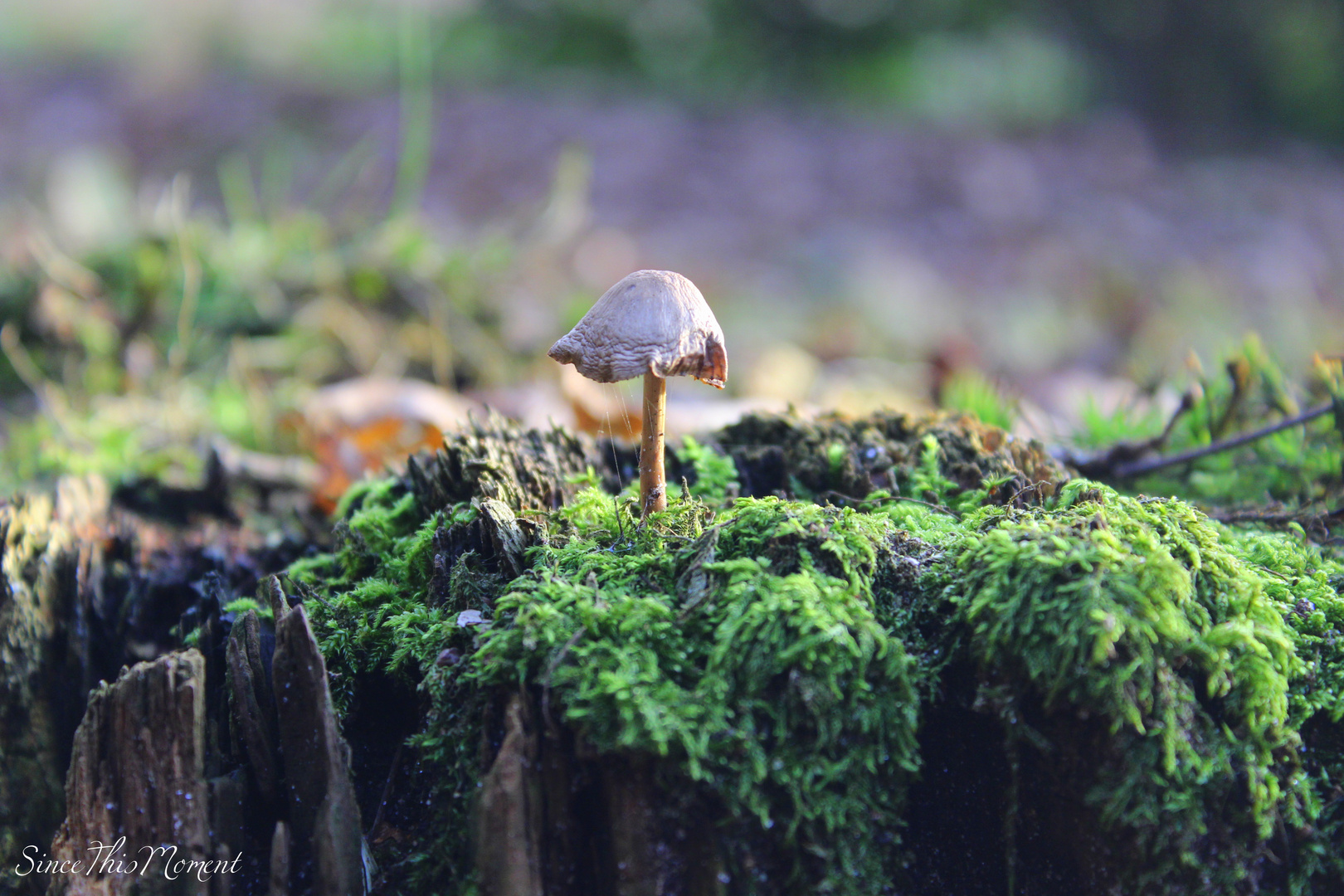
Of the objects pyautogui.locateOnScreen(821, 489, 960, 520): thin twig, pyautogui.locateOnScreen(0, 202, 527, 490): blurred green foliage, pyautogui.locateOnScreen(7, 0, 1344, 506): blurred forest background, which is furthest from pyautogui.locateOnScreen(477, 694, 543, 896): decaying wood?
pyautogui.locateOnScreen(0, 202, 527, 490): blurred green foliage

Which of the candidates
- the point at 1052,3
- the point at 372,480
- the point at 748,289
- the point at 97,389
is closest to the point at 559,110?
the point at 748,289

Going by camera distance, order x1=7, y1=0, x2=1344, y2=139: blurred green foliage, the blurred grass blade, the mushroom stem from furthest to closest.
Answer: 1. x1=7, y1=0, x2=1344, y2=139: blurred green foliage
2. the blurred grass blade
3. the mushroom stem

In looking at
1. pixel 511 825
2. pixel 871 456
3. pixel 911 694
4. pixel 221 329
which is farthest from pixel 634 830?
pixel 221 329

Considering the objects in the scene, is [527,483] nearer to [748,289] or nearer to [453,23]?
[748,289]

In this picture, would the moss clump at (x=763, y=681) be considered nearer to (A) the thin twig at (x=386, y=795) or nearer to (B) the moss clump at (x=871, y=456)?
(A) the thin twig at (x=386, y=795)

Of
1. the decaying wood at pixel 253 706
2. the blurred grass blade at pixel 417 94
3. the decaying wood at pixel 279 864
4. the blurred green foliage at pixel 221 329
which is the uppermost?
the blurred grass blade at pixel 417 94

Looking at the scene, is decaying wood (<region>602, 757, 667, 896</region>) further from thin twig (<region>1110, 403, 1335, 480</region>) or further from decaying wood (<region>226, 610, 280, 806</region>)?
thin twig (<region>1110, 403, 1335, 480</region>)
